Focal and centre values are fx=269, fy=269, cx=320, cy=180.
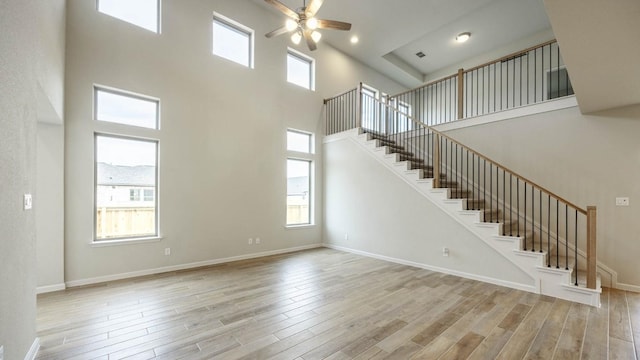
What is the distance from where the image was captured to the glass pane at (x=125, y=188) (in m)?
4.17

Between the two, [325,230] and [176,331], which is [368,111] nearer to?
[325,230]

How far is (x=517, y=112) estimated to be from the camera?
16.1ft

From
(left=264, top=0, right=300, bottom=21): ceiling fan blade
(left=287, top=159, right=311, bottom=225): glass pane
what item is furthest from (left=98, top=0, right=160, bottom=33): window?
(left=287, top=159, right=311, bottom=225): glass pane

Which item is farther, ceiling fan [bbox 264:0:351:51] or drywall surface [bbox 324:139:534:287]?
drywall surface [bbox 324:139:534:287]

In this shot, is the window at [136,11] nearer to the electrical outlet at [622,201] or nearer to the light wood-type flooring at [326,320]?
the light wood-type flooring at [326,320]

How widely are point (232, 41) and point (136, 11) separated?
1.72 metres

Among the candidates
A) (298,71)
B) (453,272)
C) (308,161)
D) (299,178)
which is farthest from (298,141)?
(453,272)

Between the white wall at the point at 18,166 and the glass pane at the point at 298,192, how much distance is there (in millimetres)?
4492

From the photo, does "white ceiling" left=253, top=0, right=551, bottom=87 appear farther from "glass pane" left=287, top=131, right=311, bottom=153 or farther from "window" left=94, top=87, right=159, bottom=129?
"window" left=94, top=87, right=159, bottom=129

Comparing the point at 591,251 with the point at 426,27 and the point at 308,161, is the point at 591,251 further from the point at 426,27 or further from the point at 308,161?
the point at 426,27

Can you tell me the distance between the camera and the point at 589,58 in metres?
2.84

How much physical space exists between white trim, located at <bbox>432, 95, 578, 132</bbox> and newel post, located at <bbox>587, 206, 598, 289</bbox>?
1922 mm

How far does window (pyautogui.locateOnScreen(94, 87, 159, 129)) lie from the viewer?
416 centimetres

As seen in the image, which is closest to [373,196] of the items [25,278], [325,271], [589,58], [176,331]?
[325,271]
